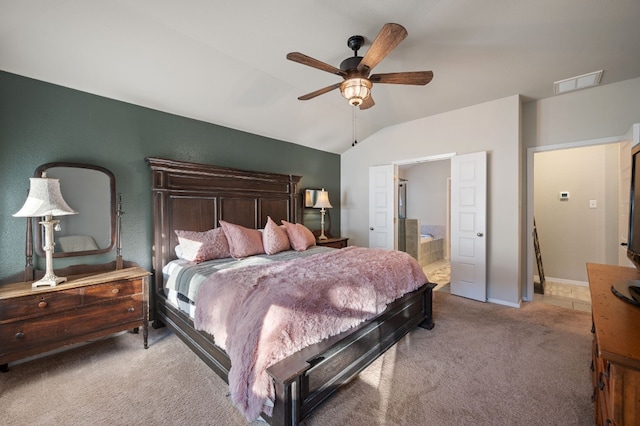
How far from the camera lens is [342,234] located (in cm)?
562

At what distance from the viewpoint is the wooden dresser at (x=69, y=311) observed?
1.94m

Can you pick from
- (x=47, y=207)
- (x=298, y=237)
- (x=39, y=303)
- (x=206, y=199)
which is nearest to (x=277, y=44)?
(x=206, y=199)

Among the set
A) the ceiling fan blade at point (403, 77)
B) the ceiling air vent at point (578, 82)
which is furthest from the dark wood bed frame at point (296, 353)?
the ceiling air vent at point (578, 82)

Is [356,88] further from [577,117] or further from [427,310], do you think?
[577,117]

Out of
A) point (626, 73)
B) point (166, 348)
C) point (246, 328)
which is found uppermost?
point (626, 73)

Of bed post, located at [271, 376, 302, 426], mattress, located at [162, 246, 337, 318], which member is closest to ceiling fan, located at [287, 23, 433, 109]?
mattress, located at [162, 246, 337, 318]

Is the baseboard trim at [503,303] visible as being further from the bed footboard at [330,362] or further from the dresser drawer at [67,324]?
the dresser drawer at [67,324]

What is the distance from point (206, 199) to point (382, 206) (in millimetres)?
3027

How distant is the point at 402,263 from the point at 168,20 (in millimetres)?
3001

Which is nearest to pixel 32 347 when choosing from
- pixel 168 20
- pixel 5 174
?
pixel 5 174

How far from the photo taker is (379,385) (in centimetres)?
198

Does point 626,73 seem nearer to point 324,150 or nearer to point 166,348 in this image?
point 324,150

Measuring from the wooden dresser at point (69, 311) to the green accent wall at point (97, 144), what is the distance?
514 mm

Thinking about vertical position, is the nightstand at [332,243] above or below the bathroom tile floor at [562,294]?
above
